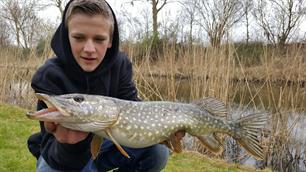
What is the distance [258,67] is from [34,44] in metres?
4.01

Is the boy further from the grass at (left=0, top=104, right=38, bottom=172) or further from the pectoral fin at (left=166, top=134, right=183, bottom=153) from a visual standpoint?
the grass at (left=0, top=104, right=38, bottom=172)

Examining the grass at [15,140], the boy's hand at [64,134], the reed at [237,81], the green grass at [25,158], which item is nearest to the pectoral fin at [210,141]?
the boy's hand at [64,134]

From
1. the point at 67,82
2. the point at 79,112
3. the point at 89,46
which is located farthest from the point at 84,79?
the point at 79,112

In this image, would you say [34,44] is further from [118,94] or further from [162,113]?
[162,113]

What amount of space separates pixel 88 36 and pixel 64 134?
513 mm

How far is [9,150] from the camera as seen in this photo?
12.5 feet

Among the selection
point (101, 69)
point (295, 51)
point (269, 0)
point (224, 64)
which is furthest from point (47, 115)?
point (269, 0)

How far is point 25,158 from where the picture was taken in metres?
3.56

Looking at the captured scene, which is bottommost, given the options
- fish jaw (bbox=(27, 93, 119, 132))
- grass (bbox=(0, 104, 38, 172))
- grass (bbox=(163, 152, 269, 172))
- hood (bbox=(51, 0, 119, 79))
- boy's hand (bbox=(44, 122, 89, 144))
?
grass (bbox=(163, 152, 269, 172))

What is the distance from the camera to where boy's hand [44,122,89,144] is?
1687 mm

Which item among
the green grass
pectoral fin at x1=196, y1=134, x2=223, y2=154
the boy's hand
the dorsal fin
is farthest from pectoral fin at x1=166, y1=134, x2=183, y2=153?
the green grass

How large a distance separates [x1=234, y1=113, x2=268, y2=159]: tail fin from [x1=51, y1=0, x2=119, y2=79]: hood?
0.84 metres

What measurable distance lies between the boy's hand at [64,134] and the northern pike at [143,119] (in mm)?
87

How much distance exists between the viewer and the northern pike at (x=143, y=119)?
5.11 feet
